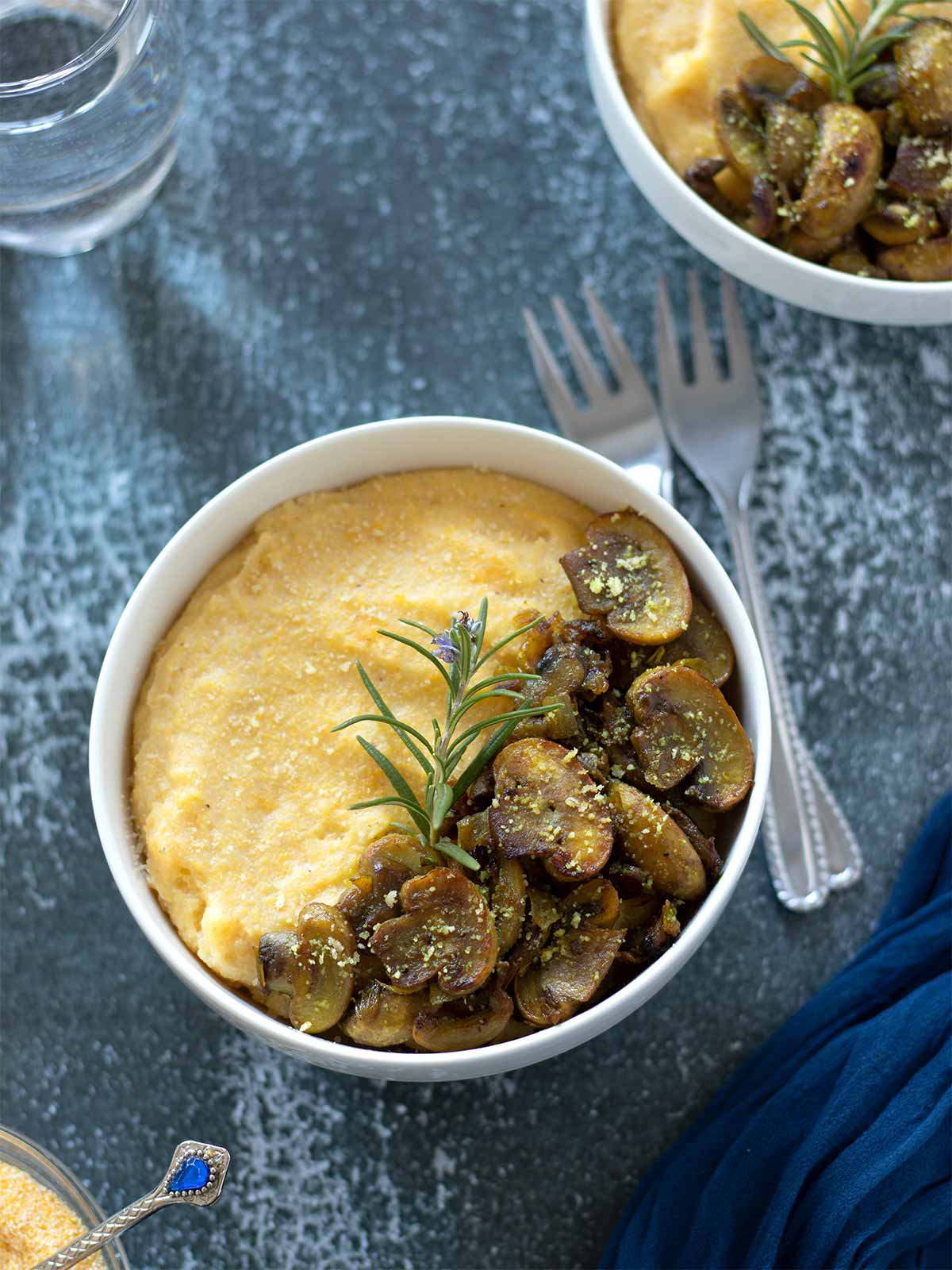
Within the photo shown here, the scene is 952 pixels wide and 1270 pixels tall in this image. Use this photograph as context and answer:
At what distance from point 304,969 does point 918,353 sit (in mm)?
1372

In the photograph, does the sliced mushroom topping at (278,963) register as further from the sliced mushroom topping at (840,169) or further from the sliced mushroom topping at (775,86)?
the sliced mushroom topping at (775,86)

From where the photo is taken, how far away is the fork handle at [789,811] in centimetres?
199

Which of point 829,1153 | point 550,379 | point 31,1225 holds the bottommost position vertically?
point 829,1153

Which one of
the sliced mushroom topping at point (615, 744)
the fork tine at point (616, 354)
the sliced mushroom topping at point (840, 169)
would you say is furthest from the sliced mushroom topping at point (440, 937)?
the sliced mushroom topping at point (840, 169)

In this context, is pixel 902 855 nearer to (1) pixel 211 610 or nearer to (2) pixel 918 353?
(2) pixel 918 353

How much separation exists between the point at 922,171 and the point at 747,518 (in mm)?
542

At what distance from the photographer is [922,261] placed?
1868 mm

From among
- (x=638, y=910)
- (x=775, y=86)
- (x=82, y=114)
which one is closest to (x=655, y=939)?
(x=638, y=910)

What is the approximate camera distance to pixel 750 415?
2.12 metres

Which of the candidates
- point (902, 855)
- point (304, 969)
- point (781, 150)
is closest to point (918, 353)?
point (781, 150)

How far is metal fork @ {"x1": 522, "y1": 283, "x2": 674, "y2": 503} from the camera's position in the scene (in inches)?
81.9

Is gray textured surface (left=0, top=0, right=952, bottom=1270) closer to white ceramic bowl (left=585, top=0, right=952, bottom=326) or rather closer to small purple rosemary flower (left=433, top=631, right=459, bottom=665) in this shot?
white ceramic bowl (left=585, top=0, right=952, bottom=326)

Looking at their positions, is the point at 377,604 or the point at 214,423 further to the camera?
the point at 214,423

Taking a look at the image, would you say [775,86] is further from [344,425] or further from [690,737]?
[690,737]
